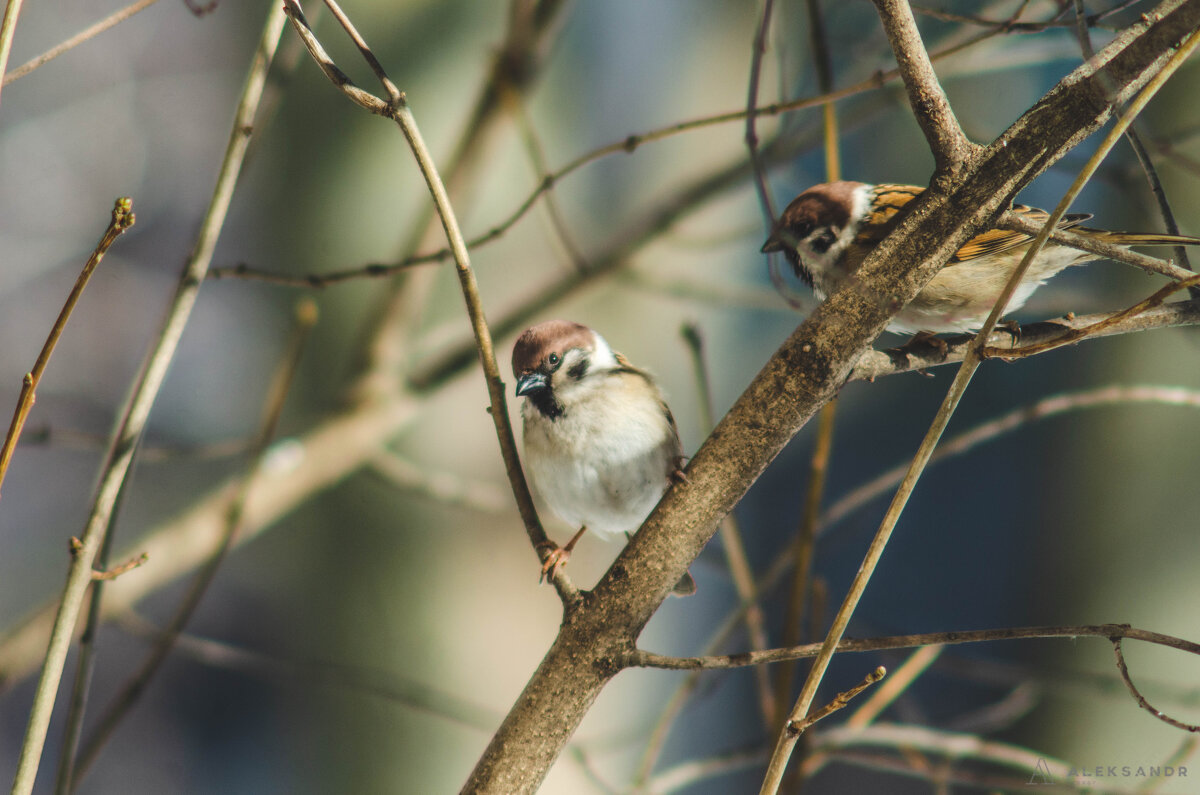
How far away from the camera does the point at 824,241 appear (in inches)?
73.5

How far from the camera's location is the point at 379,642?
11.4 ft

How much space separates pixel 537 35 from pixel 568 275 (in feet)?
2.35

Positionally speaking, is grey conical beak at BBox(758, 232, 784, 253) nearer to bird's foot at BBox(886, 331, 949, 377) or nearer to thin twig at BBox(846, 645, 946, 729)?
bird's foot at BBox(886, 331, 949, 377)

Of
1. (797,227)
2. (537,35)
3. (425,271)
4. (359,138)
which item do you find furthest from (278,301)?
(797,227)

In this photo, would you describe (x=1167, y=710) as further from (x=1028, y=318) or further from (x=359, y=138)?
(x=359, y=138)

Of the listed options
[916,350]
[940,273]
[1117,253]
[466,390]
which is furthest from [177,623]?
[466,390]

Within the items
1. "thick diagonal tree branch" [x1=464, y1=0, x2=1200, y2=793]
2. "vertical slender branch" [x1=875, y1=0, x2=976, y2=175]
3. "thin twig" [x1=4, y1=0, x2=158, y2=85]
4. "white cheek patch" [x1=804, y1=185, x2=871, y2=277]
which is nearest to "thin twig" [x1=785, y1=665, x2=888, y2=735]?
"thick diagonal tree branch" [x1=464, y1=0, x2=1200, y2=793]

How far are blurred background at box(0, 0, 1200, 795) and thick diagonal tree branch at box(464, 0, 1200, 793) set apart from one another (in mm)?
1523

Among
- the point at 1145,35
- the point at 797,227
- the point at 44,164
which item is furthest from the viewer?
the point at 44,164

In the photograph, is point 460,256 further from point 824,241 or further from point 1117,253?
point 824,241

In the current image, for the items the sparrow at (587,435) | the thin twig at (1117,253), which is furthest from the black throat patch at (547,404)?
the thin twig at (1117,253)

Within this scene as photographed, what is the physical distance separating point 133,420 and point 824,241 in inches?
56.7

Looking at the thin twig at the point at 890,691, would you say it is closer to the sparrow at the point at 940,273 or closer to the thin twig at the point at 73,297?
the sparrow at the point at 940,273

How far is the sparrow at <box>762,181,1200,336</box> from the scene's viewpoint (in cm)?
169
